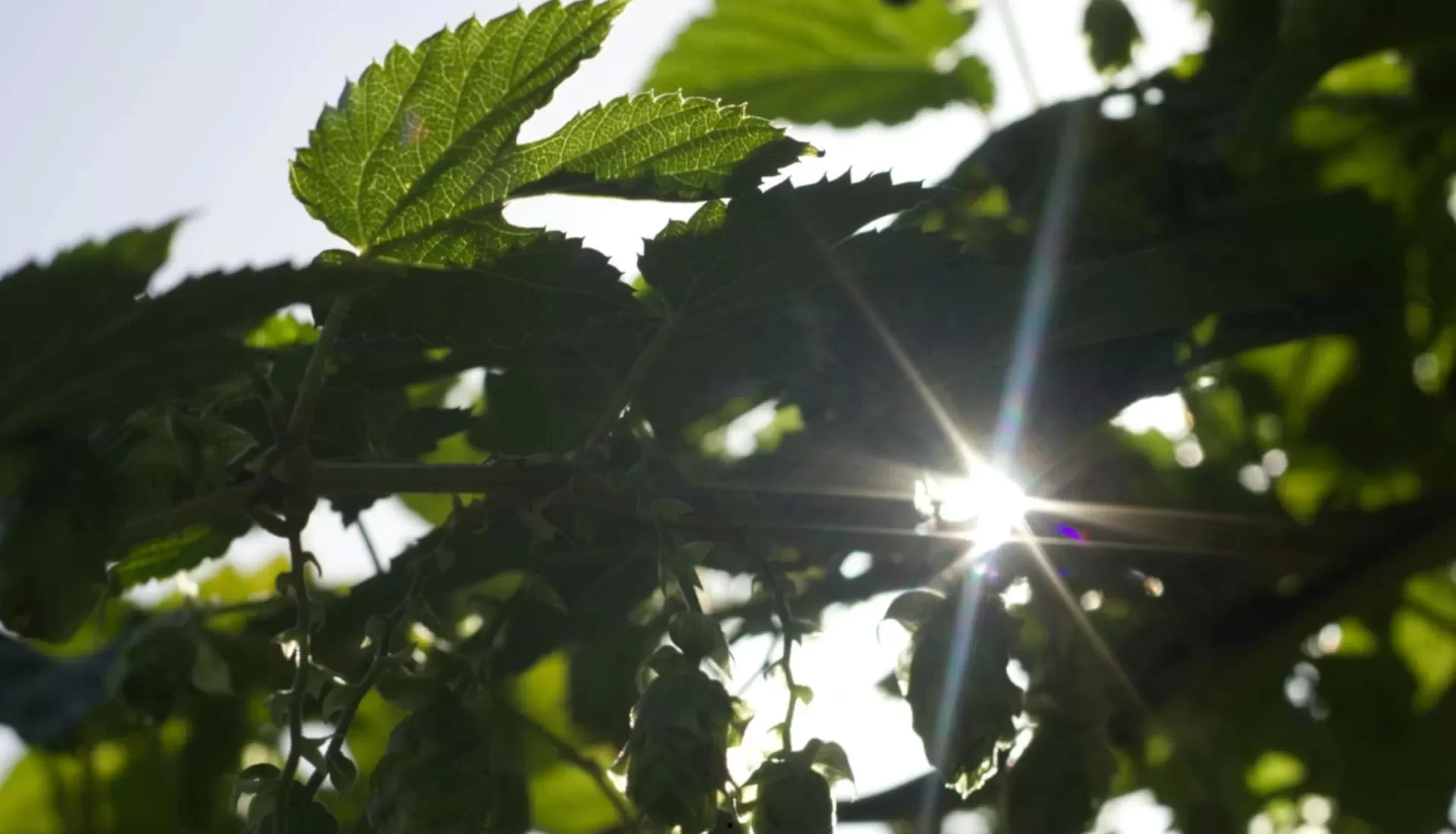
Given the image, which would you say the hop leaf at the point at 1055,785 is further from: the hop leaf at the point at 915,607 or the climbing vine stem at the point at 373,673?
the climbing vine stem at the point at 373,673

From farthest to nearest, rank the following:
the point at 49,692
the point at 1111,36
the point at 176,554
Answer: the point at 49,692, the point at 1111,36, the point at 176,554

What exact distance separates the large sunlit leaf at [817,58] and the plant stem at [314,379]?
1047 mm

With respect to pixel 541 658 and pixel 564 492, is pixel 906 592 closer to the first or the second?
pixel 564 492

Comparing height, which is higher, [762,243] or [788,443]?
[788,443]

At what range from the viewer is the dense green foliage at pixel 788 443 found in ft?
2.59

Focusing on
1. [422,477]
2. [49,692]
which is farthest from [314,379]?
[49,692]

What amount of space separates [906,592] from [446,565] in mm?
281

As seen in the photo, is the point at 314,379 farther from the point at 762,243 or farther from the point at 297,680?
the point at 762,243

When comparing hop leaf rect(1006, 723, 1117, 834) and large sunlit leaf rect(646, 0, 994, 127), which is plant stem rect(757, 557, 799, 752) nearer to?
hop leaf rect(1006, 723, 1117, 834)

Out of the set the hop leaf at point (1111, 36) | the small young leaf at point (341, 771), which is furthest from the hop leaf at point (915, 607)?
the hop leaf at point (1111, 36)

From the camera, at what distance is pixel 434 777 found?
31.1 inches

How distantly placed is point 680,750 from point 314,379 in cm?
31

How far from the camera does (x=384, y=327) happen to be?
902 millimetres

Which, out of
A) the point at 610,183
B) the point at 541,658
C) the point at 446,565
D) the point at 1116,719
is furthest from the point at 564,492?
the point at 1116,719
